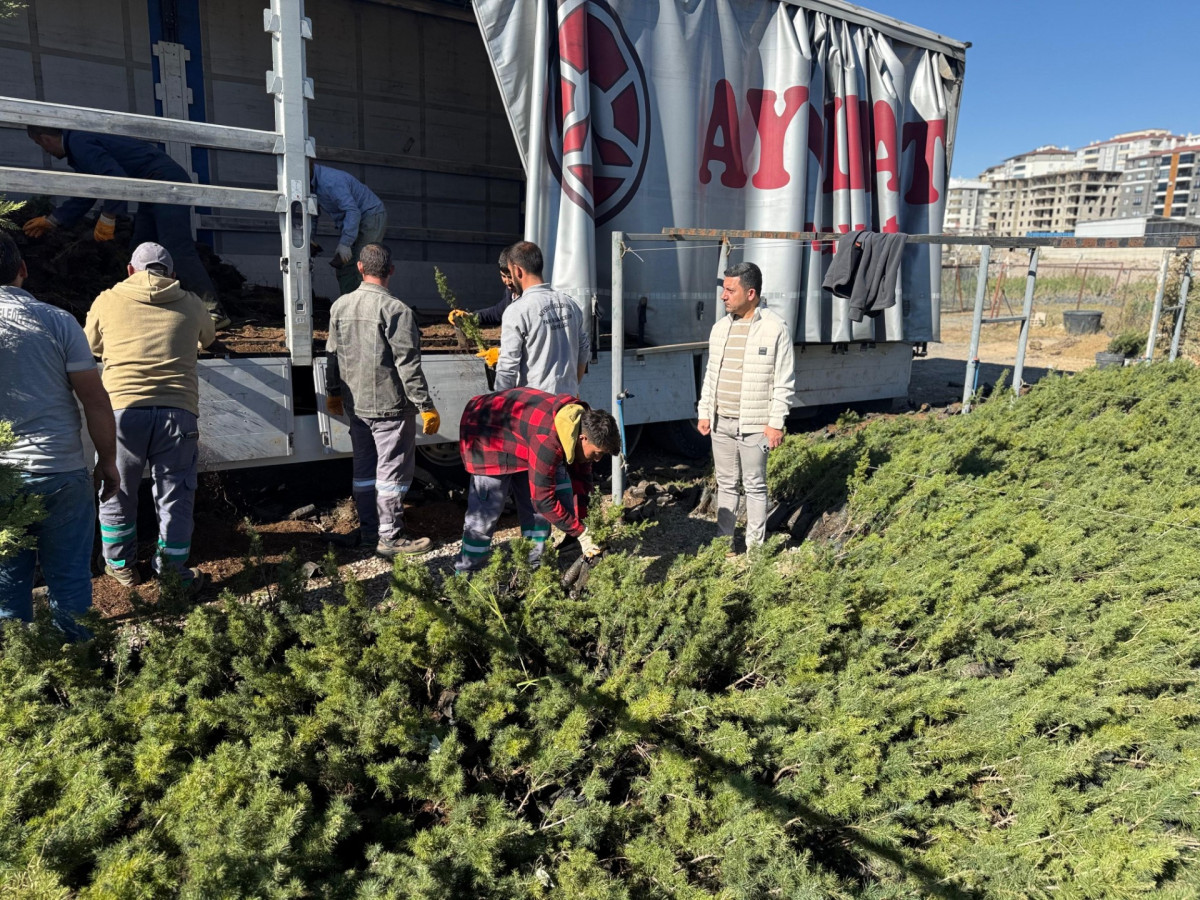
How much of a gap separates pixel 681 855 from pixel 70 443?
2.57 meters

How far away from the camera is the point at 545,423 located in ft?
11.4

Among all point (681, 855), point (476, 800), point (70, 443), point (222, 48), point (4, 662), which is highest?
point (222, 48)

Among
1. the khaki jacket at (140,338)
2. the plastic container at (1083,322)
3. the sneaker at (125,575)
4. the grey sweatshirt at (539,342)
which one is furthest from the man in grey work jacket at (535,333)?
the plastic container at (1083,322)

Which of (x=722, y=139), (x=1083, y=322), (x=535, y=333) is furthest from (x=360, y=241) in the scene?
(x=1083, y=322)

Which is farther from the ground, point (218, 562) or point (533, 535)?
point (533, 535)

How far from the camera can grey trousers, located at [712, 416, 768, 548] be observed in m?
4.21

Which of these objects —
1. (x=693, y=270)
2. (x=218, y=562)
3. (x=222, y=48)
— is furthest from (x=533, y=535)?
(x=222, y=48)

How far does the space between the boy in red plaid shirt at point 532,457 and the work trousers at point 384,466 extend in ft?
1.93

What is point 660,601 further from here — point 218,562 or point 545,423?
point 218,562

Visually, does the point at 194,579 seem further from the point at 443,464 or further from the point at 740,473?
the point at 740,473

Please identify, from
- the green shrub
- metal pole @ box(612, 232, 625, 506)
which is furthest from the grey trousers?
the green shrub

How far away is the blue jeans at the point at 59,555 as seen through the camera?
283 cm

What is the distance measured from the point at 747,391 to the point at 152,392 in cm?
286

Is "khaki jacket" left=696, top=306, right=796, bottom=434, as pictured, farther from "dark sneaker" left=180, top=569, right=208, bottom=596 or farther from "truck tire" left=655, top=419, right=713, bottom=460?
"dark sneaker" left=180, top=569, right=208, bottom=596
